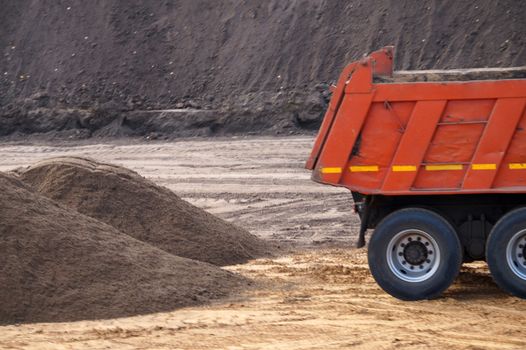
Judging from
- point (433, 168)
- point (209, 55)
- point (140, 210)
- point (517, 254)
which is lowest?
point (140, 210)

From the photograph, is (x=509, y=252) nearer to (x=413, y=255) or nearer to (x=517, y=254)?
(x=517, y=254)

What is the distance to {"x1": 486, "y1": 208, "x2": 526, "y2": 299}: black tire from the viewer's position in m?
9.03

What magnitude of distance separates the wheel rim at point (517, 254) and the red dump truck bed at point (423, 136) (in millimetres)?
436

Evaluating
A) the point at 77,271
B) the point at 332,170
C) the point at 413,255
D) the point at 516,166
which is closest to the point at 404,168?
the point at 332,170

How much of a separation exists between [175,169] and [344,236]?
7.23 meters

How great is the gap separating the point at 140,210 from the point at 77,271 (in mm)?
3202

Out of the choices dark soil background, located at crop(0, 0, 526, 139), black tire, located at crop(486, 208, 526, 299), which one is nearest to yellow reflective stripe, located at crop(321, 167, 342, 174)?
black tire, located at crop(486, 208, 526, 299)

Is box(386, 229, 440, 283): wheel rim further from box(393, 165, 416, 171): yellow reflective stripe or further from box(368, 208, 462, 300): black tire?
box(393, 165, 416, 171): yellow reflective stripe

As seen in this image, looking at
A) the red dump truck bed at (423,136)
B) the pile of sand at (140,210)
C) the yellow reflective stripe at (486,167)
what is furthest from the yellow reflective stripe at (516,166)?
the pile of sand at (140,210)

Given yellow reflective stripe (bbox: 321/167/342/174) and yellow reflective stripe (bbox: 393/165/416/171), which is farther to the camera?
yellow reflective stripe (bbox: 321/167/342/174)

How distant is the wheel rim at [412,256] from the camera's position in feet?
30.5

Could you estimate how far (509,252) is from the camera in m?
9.07

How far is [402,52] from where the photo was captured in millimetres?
25312

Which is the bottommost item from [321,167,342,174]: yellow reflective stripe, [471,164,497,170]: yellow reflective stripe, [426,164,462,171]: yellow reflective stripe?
[321,167,342,174]: yellow reflective stripe
